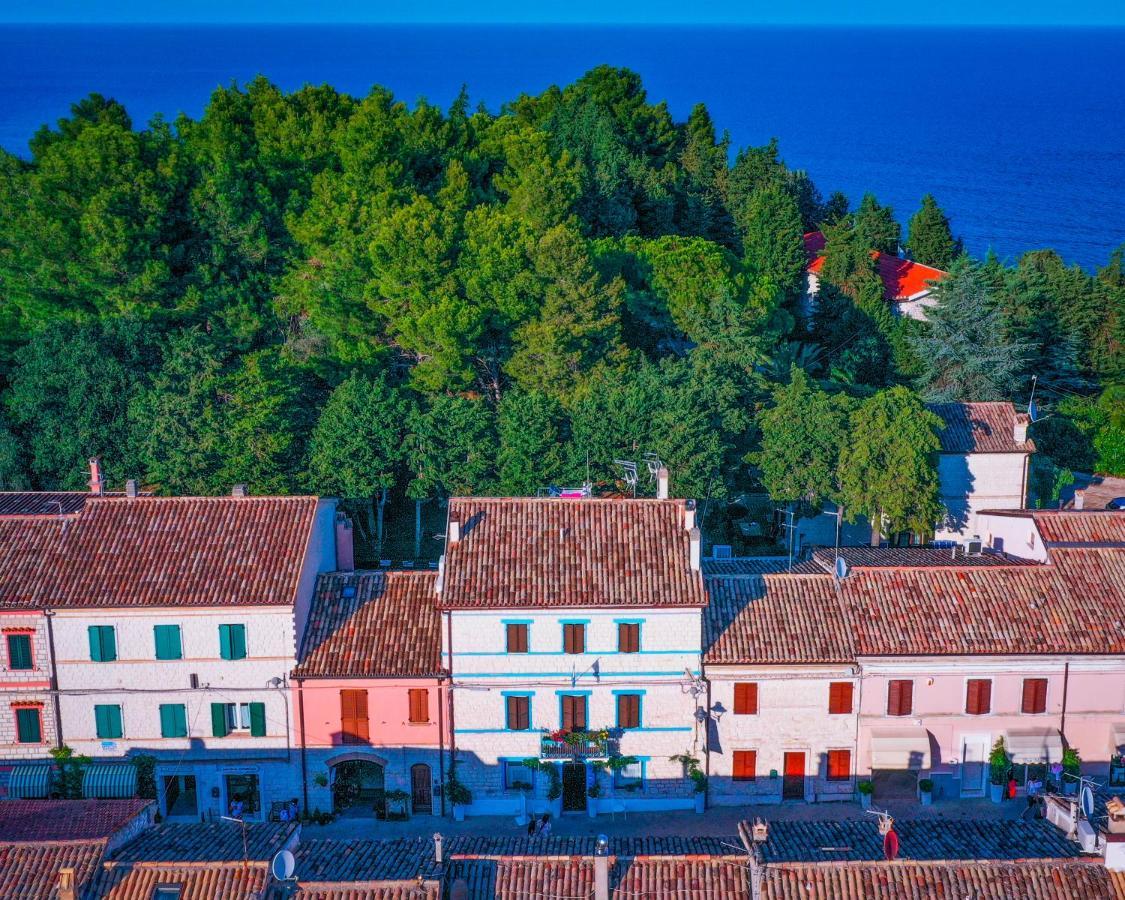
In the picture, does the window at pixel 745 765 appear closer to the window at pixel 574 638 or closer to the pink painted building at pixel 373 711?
the window at pixel 574 638

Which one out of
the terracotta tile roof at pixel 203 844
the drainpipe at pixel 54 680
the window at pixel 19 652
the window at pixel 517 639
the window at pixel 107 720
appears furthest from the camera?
the window at pixel 107 720

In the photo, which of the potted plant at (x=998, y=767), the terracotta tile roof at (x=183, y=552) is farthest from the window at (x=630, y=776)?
the terracotta tile roof at (x=183, y=552)

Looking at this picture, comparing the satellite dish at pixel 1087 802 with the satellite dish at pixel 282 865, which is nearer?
the satellite dish at pixel 282 865

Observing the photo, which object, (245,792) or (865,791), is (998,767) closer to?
(865,791)

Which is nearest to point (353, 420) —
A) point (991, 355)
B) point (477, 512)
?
point (477, 512)

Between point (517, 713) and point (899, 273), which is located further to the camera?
point (899, 273)

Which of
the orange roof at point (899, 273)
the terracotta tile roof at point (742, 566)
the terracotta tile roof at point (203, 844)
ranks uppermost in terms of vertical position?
the orange roof at point (899, 273)

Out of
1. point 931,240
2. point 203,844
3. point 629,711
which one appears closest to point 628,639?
point 629,711
